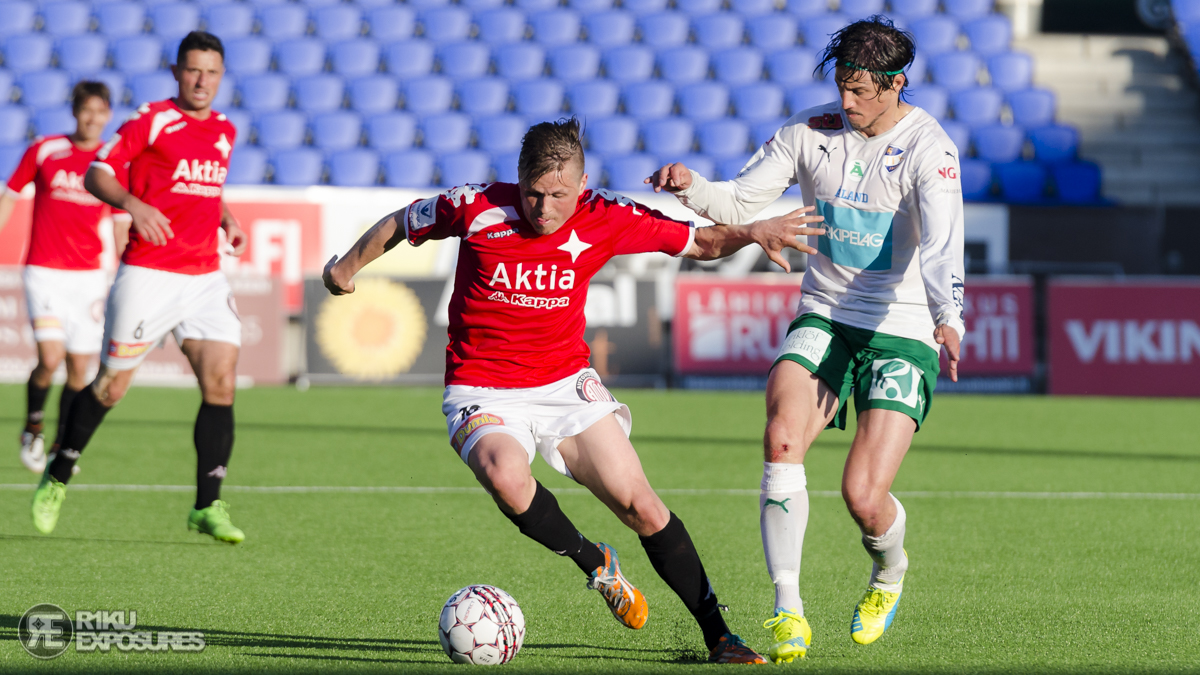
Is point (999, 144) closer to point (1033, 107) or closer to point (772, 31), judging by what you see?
point (1033, 107)

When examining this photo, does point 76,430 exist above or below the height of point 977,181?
below

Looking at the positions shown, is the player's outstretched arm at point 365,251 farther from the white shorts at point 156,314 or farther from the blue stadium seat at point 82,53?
the blue stadium seat at point 82,53

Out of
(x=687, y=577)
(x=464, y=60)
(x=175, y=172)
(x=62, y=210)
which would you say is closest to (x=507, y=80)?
(x=464, y=60)

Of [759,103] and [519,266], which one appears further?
[759,103]

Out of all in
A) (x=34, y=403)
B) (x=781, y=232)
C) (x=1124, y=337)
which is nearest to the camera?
(x=781, y=232)

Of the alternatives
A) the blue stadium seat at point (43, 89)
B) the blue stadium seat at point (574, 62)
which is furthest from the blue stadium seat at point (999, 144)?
the blue stadium seat at point (43, 89)

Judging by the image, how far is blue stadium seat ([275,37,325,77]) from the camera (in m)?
18.6

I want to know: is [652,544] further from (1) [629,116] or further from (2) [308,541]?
(1) [629,116]

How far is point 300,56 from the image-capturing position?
734 inches

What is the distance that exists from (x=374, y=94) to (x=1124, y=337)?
33.4ft

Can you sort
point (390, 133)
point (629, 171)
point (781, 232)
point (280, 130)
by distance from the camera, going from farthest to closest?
1. point (390, 133)
2. point (280, 130)
3. point (629, 171)
4. point (781, 232)

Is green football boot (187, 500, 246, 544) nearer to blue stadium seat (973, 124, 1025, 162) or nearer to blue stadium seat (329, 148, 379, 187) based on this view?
blue stadium seat (329, 148, 379, 187)

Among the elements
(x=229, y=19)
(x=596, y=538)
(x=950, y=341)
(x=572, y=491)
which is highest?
(x=229, y=19)

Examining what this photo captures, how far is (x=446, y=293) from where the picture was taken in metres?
14.0
